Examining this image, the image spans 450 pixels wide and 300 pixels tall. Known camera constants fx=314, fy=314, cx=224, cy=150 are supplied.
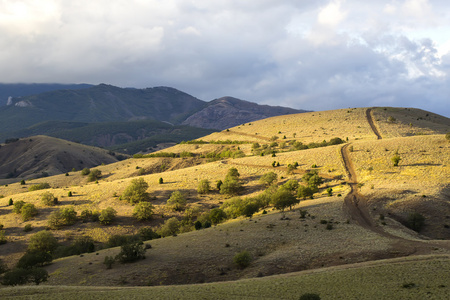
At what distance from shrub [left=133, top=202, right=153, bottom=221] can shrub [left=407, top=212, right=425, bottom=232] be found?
38.0 metres

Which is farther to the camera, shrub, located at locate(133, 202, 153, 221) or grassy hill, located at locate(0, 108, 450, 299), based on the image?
shrub, located at locate(133, 202, 153, 221)

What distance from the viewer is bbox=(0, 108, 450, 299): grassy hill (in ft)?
64.1

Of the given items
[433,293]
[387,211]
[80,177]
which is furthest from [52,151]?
[433,293]

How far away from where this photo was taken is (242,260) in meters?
26.4

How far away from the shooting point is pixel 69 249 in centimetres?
3991

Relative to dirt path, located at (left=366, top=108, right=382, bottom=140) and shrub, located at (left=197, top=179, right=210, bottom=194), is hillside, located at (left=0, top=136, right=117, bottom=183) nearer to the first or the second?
shrub, located at (left=197, top=179, right=210, bottom=194)

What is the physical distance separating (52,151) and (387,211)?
152415mm

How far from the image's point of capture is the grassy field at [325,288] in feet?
55.7

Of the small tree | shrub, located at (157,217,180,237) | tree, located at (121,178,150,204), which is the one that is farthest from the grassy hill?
shrub, located at (157,217,180,237)

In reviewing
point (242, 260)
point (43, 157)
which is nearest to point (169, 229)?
point (242, 260)

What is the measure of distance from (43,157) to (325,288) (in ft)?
519

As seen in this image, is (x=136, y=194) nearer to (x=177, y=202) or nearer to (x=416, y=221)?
(x=177, y=202)

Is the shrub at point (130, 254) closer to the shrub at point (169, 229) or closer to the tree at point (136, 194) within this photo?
the shrub at point (169, 229)

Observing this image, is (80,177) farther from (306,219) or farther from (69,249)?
(306,219)
